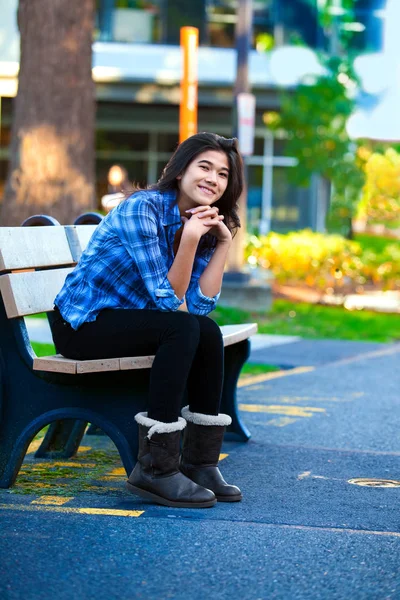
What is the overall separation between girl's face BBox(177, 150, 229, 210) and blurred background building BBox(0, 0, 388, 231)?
1713cm

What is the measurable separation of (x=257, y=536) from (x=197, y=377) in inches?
29.8

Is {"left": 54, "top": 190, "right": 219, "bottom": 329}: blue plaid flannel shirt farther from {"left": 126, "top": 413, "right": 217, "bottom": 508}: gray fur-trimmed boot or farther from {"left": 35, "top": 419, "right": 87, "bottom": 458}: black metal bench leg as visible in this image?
{"left": 35, "top": 419, "right": 87, "bottom": 458}: black metal bench leg

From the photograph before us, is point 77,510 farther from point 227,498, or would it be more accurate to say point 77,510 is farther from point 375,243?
point 375,243

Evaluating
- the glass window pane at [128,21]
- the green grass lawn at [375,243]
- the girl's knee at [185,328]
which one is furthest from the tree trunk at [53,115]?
the glass window pane at [128,21]

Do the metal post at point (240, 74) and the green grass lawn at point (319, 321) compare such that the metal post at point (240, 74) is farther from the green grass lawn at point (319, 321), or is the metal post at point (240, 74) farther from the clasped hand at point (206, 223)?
the clasped hand at point (206, 223)

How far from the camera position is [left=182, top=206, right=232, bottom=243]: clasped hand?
14.7ft

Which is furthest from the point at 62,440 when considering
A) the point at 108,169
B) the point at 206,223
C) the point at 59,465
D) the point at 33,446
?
the point at 108,169

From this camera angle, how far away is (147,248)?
4445 millimetres

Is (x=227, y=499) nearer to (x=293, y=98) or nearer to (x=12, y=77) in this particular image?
(x=293, y=98)

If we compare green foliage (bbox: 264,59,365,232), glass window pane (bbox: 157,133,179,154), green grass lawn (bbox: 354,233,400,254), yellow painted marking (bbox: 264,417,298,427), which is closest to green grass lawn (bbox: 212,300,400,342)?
green grass lawn (bbox: 354,233,400,254)

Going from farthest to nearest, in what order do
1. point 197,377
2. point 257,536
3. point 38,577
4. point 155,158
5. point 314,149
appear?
point 155,158, point 314,149, point 197,377, point 257,536, point 38,577

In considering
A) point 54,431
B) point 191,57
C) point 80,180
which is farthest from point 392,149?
point 54,431

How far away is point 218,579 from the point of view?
345 cm

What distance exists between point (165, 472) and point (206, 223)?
0.97 m
